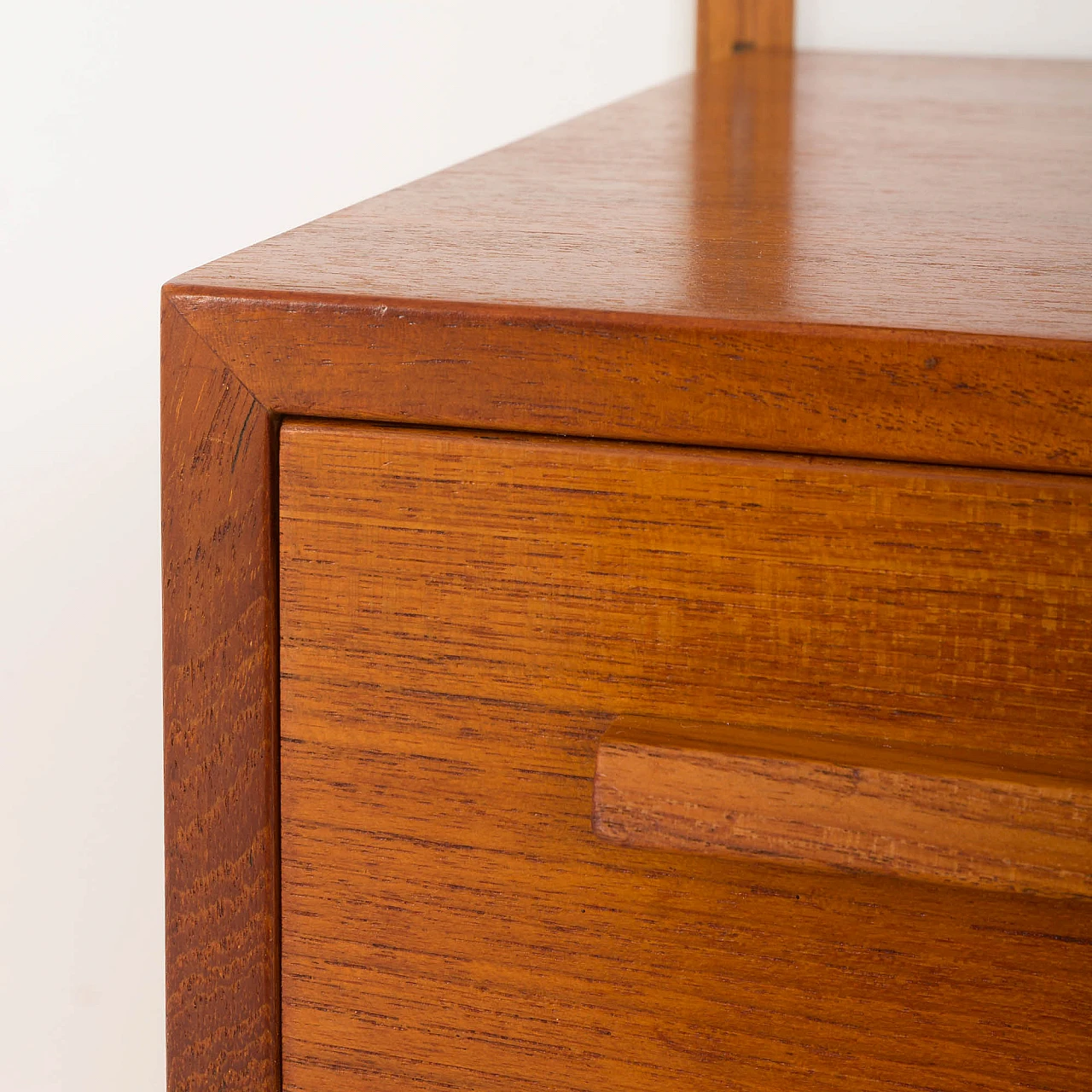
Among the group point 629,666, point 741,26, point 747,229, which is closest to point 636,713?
point 629,666

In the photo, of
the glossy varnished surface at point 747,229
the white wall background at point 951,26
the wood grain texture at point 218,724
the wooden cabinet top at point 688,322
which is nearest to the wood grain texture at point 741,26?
the white wall background at point 951,26

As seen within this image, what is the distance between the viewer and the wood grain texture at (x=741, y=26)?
0.88 metres

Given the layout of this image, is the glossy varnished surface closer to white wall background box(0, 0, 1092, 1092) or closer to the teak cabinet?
the teak cabinet

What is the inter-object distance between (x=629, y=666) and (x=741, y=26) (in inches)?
29.8

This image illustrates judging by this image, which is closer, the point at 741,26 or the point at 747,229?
the point at 747,229

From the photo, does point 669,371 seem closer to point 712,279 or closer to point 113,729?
point 712,279

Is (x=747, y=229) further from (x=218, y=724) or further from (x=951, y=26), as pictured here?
(x=951, y=26)

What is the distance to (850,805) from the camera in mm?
225

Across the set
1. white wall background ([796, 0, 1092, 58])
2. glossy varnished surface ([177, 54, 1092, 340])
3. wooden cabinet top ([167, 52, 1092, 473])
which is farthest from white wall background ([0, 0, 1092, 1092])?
wooden cabinet top ([167, 52, 1092, 473])

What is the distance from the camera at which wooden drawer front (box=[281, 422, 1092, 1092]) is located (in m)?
0.23

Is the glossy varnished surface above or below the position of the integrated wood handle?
above

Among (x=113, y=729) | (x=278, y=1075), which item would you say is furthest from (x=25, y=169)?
(x=278, y=1075)

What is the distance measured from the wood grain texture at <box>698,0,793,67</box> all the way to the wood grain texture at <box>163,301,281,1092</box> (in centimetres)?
72

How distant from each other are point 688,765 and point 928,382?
3.0 inches
